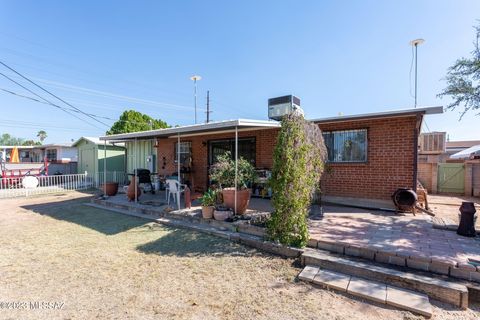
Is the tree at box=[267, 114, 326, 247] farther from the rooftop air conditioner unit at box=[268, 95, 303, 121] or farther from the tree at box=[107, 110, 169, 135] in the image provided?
the tree at box=[107, 110, 169, 135]

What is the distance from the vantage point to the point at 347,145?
268 inches

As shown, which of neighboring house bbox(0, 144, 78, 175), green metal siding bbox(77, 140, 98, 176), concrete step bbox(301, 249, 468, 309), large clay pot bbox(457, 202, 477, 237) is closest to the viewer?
concrete step bbox(301, 249, 468, 309)

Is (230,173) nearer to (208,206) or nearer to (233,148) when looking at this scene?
(208,206)

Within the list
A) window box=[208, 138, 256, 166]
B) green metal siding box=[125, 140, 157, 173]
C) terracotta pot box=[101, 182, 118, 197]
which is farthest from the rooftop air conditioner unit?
terracotta pot box=[101, 182, 118, 197]

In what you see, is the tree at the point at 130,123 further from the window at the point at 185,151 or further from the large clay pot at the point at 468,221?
the large clay pot at the point at 468,221

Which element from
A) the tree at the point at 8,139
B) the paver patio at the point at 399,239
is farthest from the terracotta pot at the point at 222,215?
the tree at the point at 8,139

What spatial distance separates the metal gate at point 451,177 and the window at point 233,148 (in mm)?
9147

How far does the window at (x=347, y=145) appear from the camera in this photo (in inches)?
259

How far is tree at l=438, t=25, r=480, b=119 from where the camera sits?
6559 millimetres

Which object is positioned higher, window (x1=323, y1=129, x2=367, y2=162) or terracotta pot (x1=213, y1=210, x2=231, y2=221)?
window (x1=323, y1=129, x2=367, y2=162)

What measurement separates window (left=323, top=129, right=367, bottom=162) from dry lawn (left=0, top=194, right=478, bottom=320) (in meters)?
4.17

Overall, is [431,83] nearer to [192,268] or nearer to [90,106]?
[192,268]

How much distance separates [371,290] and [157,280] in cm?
274

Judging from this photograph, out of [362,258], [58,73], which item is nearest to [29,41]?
[58,73]
